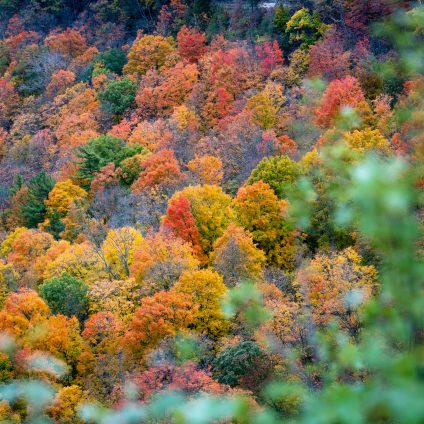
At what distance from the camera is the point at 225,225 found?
1293 inches

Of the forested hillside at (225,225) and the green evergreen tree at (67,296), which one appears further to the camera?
the green evergreen tree at (67,296)

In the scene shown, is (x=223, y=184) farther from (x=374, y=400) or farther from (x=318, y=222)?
(x=374, y=400)

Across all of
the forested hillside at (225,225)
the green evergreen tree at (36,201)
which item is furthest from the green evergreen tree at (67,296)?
the green evergreen tree at (36,201)

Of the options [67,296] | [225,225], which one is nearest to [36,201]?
[67,296]

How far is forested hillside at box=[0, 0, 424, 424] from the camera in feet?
18.1

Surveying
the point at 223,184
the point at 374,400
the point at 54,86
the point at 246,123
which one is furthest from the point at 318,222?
the point at 54,86

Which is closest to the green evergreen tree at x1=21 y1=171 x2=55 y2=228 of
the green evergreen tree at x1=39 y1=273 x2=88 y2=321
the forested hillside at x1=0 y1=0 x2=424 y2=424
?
the forested hillside at x1=0 y1=0 x2=424 y2=424

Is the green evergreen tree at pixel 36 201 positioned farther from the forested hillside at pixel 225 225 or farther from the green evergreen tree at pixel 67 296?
the green evergreen tree at pixel 67 296

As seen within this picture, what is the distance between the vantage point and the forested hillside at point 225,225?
18.1ft

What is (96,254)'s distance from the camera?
3334cm

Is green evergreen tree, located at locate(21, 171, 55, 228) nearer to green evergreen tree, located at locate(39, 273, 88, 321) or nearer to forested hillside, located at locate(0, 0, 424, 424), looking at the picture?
forested hillside, located at locate(0, 0, 424, 424)

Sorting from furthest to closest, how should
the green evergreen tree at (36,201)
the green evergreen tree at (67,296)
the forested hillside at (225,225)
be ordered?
the green evergreen tree at (36,201) → the green evergreen tree at (67,296) → the forested hillside at (225,225)

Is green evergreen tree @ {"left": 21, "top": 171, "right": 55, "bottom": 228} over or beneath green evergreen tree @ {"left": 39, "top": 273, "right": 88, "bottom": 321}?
beneath

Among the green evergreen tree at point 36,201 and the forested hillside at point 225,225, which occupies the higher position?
the forested hillside at point 225,225
